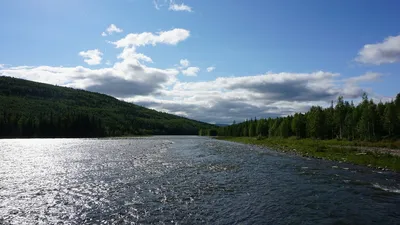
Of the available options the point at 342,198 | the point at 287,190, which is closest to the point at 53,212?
the point at 287,190

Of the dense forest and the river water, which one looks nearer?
the river water

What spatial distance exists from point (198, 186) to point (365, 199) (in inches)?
626

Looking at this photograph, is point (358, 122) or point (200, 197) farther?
point (358, 122)

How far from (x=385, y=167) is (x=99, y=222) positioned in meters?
43.6

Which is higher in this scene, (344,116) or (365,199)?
(344,116)

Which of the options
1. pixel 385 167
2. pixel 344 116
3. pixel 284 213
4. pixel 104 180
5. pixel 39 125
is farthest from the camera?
pixel 39 125

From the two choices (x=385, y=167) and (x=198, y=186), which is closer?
(x=198, y=186)

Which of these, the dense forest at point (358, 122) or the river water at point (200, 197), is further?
the dense forest at point (358, 122)

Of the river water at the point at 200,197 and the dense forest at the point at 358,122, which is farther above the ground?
the dense forest at the point at 358,122

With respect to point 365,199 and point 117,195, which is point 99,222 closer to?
point 117,195

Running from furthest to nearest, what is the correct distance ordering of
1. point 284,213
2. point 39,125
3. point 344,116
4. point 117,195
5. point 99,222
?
point 39,125, point 344,116, point 117,195, point 284,213, point 99,222

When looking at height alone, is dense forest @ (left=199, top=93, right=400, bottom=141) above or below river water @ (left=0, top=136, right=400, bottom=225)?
above

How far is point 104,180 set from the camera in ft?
115

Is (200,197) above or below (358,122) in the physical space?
below
